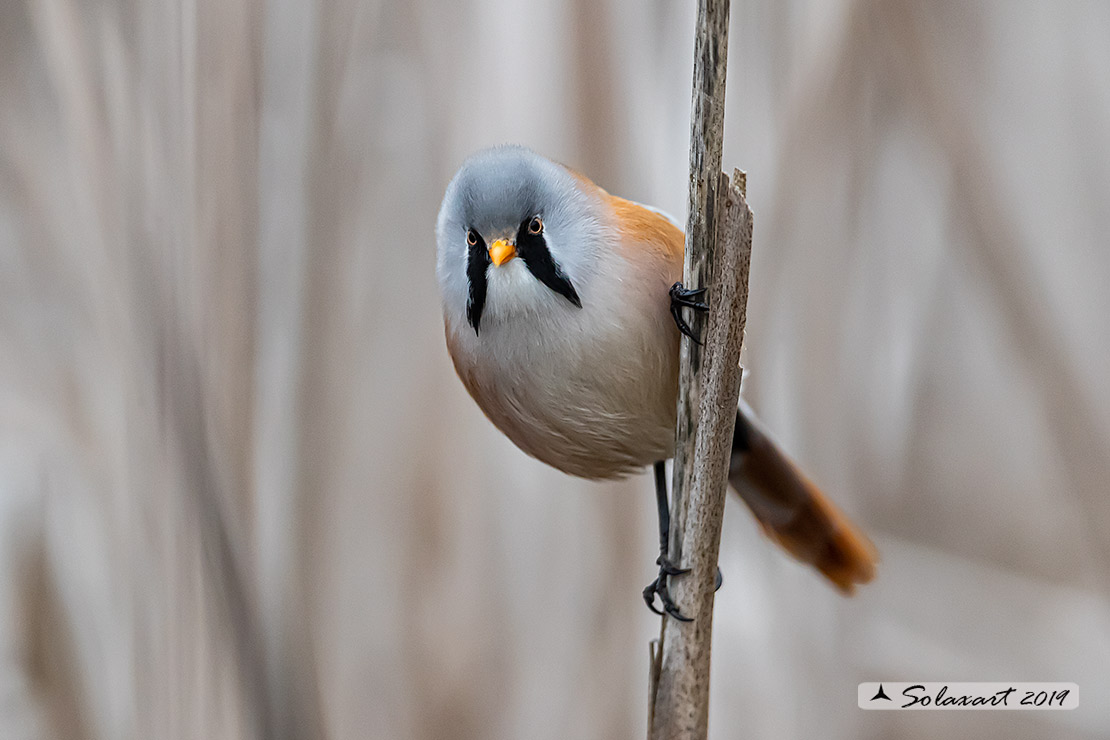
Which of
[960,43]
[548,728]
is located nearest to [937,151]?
[960,43]

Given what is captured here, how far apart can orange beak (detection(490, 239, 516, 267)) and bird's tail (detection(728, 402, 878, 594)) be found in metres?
0.61

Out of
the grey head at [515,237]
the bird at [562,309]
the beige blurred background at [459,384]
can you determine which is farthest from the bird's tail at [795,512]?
the grey head at [515,237]

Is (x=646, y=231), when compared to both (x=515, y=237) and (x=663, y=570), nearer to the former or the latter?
(x=515, y=237)

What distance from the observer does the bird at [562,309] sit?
1.15 meters

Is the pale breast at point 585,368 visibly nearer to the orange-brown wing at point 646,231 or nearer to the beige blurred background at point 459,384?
the orange-brown wing at point 646,231

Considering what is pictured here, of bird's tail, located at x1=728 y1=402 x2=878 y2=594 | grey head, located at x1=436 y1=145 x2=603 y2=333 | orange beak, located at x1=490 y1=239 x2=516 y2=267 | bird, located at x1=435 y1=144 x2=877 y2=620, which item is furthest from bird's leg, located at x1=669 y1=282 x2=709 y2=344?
bird's tail, located at x1=728 y1=402 x2=878 y2=594

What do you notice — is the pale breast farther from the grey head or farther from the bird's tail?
the bird's tail

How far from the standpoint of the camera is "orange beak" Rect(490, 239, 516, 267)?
1.10 metres

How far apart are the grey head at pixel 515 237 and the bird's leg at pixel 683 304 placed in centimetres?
12

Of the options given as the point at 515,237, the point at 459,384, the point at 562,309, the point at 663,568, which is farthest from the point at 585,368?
the point at 459,384

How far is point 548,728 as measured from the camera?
157 cm

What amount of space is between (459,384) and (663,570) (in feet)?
1.92

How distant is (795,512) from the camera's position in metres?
1.56

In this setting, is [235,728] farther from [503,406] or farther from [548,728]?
[503,406]
